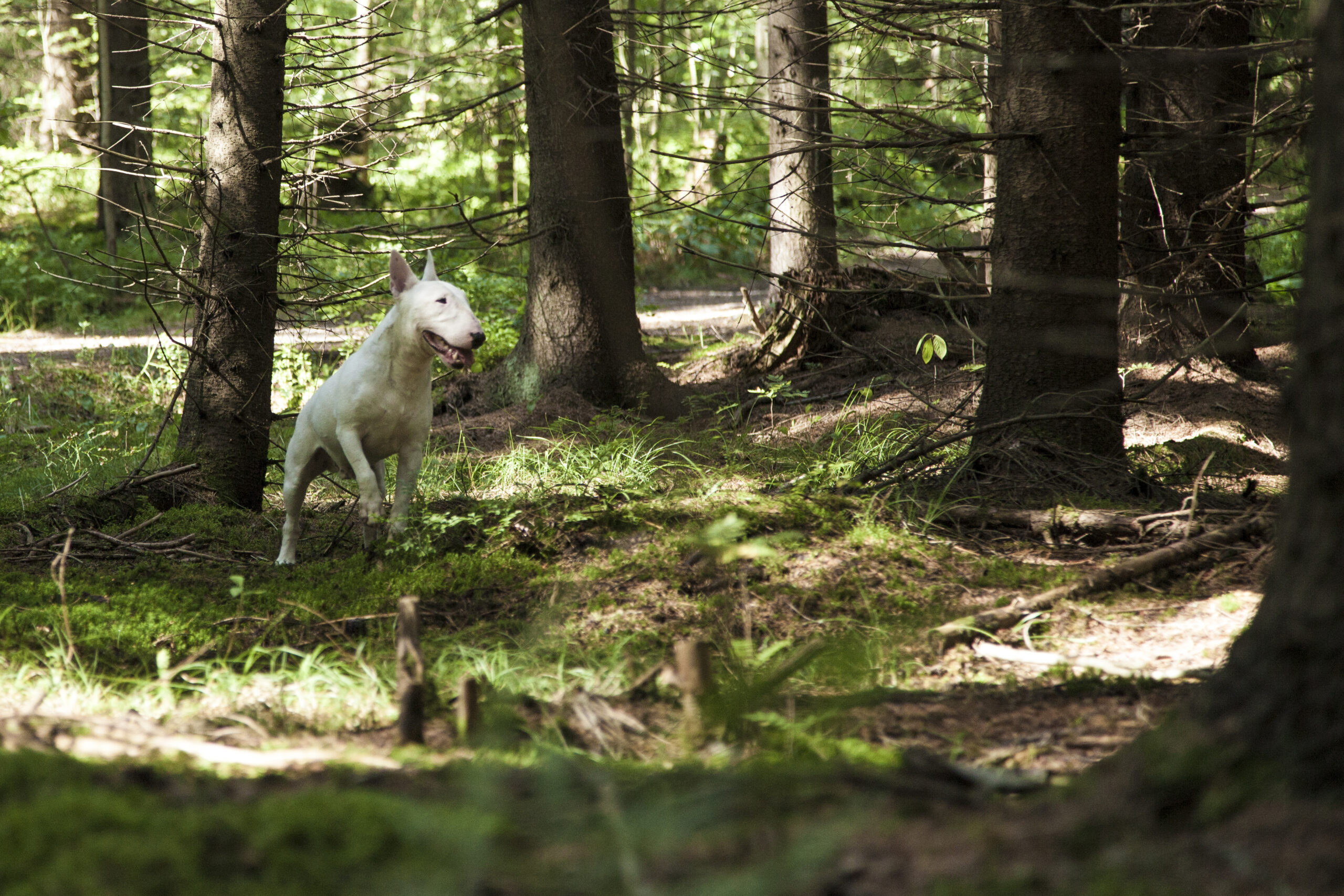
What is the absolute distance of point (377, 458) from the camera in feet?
17.8

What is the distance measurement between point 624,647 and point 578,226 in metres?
5.24

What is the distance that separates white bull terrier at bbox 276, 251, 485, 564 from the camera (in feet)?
16.0

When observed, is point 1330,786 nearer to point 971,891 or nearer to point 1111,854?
point 1111,854

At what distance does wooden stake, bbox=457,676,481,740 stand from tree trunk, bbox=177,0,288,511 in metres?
4.03

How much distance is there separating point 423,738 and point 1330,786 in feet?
7.04

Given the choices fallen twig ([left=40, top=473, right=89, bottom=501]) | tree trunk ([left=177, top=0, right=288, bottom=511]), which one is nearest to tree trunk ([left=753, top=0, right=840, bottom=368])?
tree trunk ([left=177, top=0, right=288, bottom=511])

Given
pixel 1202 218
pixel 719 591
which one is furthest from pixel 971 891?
pixel 1202 218

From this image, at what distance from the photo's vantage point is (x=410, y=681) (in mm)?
2787

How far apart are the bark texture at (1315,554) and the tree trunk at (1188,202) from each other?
529cm

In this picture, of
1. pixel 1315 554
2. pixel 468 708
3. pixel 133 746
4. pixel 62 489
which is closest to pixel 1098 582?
pixel 1315 554

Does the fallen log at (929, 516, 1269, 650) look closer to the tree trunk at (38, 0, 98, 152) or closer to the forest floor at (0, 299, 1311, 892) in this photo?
the forest floor at (0, 299, 1311, 892)

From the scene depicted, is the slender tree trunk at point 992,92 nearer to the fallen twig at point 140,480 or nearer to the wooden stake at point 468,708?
the wooden stake at point 468,708

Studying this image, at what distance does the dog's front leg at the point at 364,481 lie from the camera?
5.12 metres

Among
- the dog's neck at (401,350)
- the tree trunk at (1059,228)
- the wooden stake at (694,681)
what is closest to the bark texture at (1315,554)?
the wooden stake at (694,681)
